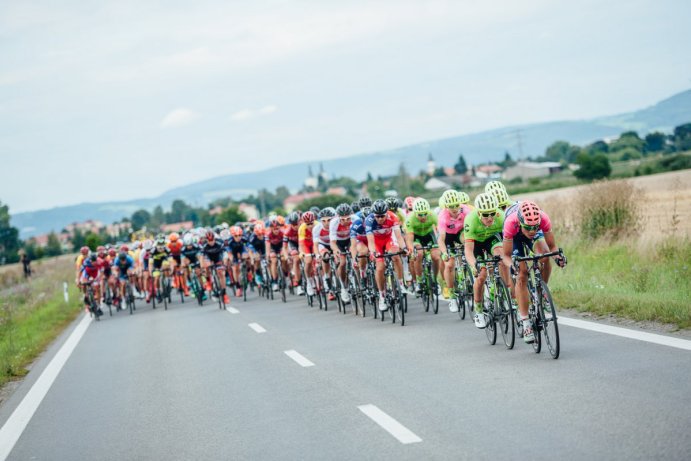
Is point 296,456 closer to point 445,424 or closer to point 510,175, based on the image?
point 445,424

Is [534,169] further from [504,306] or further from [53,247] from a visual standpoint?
[504,306]

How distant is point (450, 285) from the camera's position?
13.9 m

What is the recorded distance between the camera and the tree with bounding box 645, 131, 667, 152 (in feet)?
314

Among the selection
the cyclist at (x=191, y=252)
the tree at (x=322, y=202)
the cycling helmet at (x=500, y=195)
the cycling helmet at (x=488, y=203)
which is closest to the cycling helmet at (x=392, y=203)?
the cycling helmet at (x=500, y=195)

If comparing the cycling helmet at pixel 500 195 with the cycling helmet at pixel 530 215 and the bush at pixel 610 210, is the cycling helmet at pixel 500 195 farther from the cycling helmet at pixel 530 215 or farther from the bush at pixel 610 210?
the bush at pixel 610 210

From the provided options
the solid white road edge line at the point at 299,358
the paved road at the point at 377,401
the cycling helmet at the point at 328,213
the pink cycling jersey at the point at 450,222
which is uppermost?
the cycling helmet at the point at 328,213

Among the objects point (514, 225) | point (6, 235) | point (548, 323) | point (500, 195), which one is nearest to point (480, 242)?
point (500, 195)

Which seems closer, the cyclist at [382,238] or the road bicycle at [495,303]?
the road bicycle at [495,303]

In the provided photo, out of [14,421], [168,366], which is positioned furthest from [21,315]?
[14,421]

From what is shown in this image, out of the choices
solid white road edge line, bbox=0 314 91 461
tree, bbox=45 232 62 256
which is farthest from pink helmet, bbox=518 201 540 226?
tree, bbox=45 232 62 256

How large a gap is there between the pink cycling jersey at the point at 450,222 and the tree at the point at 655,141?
86.0 metres

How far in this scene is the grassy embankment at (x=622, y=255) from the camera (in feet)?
39.5

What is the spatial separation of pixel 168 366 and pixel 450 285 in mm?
4398

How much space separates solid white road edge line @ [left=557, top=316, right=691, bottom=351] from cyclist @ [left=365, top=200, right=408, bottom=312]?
10.1 ft
